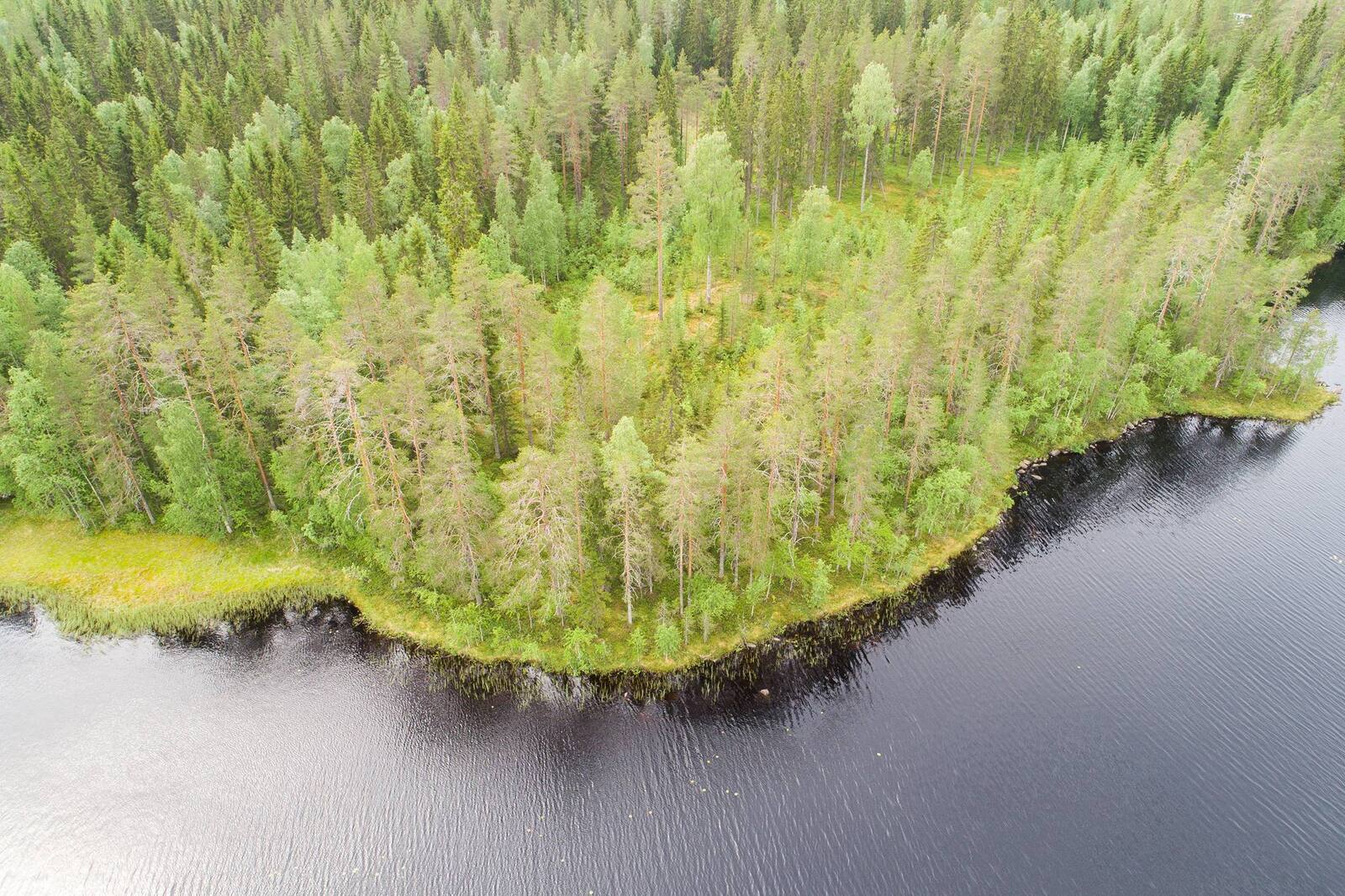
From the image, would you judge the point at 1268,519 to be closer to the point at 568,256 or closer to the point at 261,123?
the point at 568,256

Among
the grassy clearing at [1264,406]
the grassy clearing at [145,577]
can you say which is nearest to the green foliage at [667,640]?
the grassy clearing at [145,577]

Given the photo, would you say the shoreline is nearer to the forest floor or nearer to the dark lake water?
the forest floor

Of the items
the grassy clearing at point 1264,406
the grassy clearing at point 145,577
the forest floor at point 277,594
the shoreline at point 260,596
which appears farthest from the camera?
the grassy clearing at point 1264,406

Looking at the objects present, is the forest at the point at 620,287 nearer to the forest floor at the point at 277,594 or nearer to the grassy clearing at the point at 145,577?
the forest floor at the point at 277,594

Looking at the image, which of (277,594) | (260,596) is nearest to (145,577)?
(260,596)

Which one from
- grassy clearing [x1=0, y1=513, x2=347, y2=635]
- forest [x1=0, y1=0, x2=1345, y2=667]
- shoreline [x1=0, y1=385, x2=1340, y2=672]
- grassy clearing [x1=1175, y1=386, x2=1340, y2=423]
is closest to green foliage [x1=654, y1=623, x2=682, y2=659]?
forest [x1=0, y1=0, x2=1345, y2=667]

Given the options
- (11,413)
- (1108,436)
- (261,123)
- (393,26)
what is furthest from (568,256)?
(393,26)
